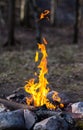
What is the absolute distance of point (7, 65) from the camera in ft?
49.2

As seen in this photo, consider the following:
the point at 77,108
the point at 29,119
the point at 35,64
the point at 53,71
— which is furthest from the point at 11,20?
the point at 29,119

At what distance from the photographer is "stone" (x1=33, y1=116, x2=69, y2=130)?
764cm

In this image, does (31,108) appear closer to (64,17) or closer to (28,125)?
(28,125)

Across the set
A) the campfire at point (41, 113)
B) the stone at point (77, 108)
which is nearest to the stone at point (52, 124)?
the campfire at point (41, 113)

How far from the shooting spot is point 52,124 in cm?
769

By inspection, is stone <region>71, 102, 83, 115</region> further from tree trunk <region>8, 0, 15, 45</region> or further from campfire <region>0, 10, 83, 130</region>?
tree trunk <region>8, 0, 15, 45</region>

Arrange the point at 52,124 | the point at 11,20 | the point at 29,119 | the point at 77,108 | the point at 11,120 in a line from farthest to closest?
the point at 11,20
the point at 77,108
the point at 29,119
the point at 11,120
the point at 52,124

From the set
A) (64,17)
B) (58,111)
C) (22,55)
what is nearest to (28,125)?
(58,111)

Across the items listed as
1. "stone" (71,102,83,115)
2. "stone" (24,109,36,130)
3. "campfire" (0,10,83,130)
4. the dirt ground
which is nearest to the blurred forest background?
the dirt ground

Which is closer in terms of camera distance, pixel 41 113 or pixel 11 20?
pixel 41 113

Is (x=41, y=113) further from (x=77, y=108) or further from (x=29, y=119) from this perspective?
(x=77, y=108)

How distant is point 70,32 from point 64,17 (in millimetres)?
6664

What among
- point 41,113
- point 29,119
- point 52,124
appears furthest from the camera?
point 41,113

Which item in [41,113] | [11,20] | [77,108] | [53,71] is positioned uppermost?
[41,113]
